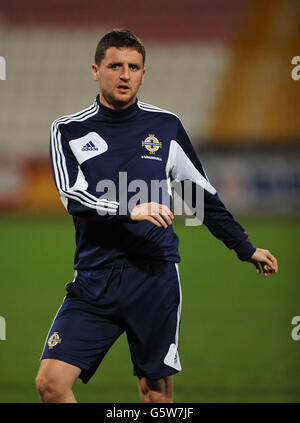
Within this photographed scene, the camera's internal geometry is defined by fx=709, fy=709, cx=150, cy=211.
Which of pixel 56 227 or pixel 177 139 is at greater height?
pixel 177 139

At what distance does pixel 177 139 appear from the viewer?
3623mm

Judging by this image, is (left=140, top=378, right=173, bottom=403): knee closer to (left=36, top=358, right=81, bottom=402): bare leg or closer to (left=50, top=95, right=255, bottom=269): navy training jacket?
(left=36, top=358, right=81, bottom=402): bare leg

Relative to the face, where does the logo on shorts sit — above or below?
below

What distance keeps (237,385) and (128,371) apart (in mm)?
1010

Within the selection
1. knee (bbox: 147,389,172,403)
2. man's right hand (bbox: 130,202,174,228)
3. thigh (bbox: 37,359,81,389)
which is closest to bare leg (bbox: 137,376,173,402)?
knee (bbox: 147,389,172,403)

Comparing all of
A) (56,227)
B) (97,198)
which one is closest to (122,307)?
(97,198)

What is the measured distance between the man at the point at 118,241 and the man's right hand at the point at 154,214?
190mm

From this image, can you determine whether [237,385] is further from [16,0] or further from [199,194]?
[16,0]

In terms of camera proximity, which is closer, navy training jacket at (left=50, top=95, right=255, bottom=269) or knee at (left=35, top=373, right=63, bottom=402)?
knee at (left=35, top=373, right=63, bottom=402)

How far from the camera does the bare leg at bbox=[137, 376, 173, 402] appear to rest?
140 inches

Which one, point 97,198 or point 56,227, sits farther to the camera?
point 56,227

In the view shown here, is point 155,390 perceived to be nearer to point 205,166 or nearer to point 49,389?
point 49,389

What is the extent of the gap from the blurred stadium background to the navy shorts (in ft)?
4.61

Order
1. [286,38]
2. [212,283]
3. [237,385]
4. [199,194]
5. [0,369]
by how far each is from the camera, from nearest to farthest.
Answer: [199,194], [237,385], [0,369], [212,283], [286,38]
